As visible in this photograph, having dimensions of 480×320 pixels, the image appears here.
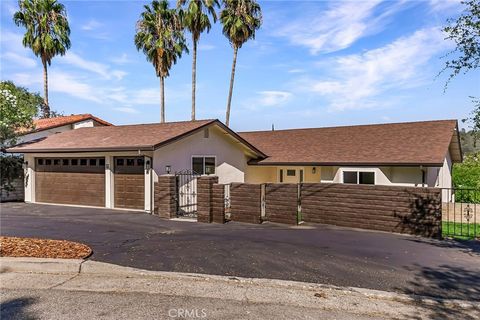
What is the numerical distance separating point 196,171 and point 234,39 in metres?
17.4

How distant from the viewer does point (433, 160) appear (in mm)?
15734

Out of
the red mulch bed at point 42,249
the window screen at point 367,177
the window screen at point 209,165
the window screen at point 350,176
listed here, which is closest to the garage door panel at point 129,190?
the window screen at point 209,165

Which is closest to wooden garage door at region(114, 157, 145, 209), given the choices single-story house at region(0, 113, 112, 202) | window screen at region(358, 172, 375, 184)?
single-story house at region(0, 113, 112, 202)

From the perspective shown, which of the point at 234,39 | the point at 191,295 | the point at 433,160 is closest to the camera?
the point at 191,295

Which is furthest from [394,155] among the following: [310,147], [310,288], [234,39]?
[234,39]

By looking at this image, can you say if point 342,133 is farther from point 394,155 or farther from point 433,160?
point 433,160

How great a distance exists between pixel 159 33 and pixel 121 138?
1670cm

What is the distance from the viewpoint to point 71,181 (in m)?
→ 17.8

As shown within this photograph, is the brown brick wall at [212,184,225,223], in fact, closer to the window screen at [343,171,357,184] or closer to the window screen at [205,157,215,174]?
the window screen at [205,157,215,174]

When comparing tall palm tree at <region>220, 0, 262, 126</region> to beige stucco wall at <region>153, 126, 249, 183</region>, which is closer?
beige stucco wall at <region>153, 126, 249, 183</region>

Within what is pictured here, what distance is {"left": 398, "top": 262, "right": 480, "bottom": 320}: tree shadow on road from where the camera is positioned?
520 centimetres

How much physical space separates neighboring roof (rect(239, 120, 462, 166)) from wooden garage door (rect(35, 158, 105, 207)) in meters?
8.40

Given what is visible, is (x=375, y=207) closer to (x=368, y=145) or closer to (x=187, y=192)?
(x=187, y=192)

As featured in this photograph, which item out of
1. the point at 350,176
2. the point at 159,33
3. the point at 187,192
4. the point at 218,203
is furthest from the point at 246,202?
the point at 159,33
